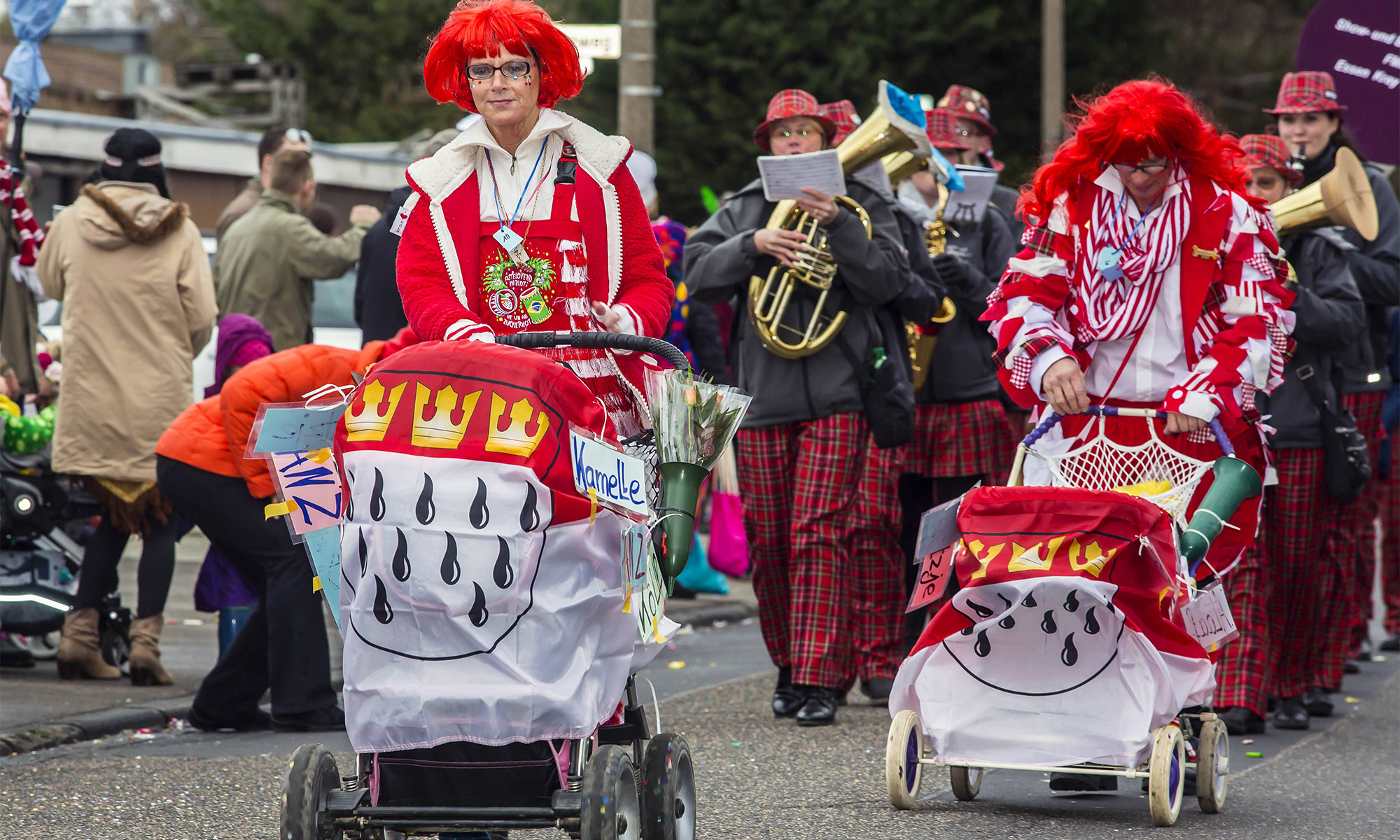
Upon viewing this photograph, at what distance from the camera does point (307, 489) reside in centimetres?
425

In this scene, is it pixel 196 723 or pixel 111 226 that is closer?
pixel 196 723

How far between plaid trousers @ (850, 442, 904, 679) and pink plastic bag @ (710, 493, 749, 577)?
11.9 ft

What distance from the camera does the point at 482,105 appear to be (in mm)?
4598

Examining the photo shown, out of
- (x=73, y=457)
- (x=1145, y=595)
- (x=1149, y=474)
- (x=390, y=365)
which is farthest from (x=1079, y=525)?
(x=73, y=457)

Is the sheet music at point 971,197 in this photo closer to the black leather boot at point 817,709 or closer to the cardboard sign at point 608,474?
the black leather boot at point 817,709

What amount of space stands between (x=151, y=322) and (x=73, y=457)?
2.27 feet

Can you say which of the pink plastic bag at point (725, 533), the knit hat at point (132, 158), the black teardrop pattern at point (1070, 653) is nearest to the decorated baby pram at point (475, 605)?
the black teardrop pattern at point (1070, 653)

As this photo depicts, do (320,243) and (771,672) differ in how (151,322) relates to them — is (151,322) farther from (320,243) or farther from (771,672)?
(771,672)

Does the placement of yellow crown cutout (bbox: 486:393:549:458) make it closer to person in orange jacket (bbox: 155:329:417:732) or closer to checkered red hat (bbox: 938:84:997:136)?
person in orange jacket (bbox: 155:329:417:732)

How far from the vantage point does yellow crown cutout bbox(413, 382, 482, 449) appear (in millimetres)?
3801

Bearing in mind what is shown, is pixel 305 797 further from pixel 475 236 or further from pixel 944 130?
pixel 944 130

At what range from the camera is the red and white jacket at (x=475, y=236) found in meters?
4.59

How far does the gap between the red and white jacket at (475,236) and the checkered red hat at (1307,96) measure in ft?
13.3

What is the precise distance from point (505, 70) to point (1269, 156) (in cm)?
392
